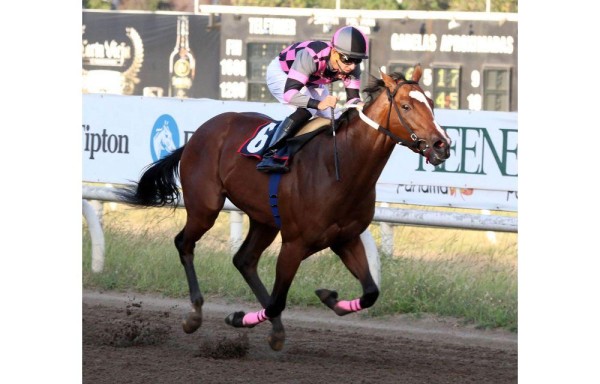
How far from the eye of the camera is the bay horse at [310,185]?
19.0ft

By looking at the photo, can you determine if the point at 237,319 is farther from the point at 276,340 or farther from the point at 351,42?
the point at 351,42

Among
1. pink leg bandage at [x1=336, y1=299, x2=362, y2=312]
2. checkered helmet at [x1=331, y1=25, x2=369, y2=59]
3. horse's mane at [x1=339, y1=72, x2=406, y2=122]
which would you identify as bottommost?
pink leg bandage at [x1=336, y1=299, x2=362, y2=312]

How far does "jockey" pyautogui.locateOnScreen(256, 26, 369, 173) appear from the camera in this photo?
19.9 ft

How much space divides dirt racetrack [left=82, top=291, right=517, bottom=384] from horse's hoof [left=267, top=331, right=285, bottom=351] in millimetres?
88

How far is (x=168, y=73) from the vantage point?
26562 mm

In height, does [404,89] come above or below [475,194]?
above

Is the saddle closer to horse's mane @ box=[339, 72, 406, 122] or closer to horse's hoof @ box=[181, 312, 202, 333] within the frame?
horse's mane @ box=[339, 72, 406, 122]

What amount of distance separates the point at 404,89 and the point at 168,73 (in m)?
21.2

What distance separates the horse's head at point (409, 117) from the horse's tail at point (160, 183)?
202cm

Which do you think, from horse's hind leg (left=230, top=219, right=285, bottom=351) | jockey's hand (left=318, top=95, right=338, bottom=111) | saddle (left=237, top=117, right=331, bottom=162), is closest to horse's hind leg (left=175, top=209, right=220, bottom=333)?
horse's hind leg (left=230, top=219, right=285, bottom=351)

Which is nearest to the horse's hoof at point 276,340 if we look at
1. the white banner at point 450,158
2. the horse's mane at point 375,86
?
the horse's mane at point 375,86

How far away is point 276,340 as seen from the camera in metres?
6.32
